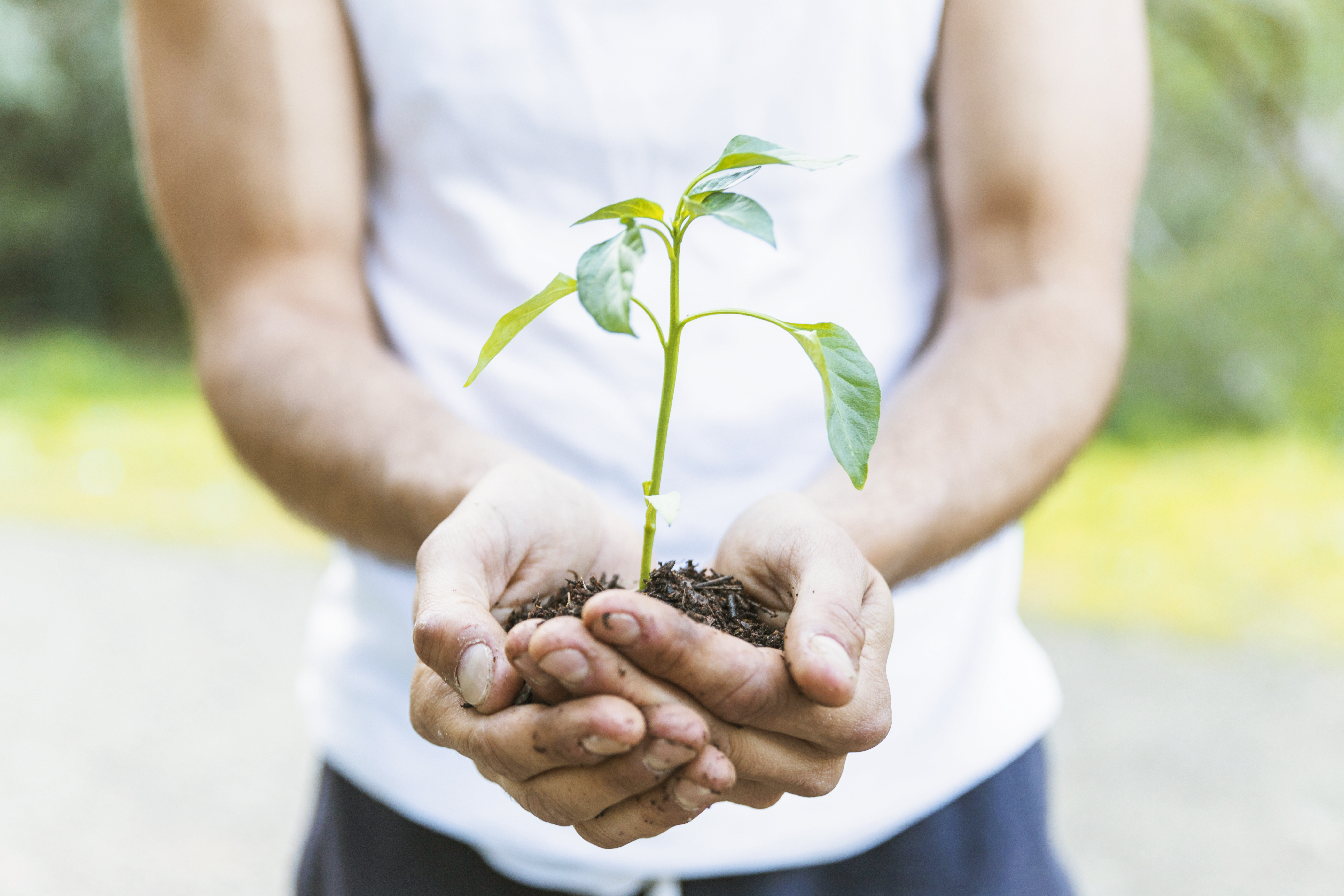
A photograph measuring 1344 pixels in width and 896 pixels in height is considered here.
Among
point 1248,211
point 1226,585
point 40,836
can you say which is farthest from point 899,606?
point 1248,211

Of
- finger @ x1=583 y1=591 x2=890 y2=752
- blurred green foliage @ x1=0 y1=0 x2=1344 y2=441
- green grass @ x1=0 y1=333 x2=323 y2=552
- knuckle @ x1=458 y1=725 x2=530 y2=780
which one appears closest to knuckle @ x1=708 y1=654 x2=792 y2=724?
finger @ x1=583 y1=591 x2=890 y2=752

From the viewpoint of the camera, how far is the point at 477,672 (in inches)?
46.8

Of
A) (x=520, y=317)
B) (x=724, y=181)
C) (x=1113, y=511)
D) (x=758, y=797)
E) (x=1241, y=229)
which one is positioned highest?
(x=724, y=181)

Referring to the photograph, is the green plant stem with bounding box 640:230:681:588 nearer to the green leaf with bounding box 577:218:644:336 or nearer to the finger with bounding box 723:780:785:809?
the green leaf with bounding box 577:218:644:336

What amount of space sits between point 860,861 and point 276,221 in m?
1.45

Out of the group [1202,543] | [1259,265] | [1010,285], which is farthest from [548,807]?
[1259,265]

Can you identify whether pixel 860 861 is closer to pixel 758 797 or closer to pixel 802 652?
pixel 758 797

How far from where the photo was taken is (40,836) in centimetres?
445

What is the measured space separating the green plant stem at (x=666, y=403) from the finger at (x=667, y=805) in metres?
0.30

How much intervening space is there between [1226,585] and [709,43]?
5.51 meters

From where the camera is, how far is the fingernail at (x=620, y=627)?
1131mm

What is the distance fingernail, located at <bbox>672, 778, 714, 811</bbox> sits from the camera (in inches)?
45.5

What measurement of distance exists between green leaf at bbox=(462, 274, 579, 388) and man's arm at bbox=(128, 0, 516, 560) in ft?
1.76

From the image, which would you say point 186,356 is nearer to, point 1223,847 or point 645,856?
point 1223,847
